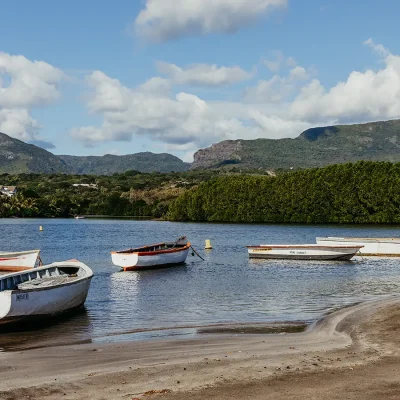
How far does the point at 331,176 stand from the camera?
528 feet

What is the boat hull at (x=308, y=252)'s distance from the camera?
193 feet

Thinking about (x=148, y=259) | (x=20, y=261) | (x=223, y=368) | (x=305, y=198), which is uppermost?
(x=305, y=198)

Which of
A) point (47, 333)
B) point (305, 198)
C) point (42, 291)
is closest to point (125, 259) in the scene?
point (42, 291)

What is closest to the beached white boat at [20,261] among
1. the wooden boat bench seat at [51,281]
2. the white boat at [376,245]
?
the wooden boat bench seat at [51,281]

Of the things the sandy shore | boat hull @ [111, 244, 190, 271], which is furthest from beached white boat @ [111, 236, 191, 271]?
the sandy shore

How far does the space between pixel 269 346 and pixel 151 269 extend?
3387cm

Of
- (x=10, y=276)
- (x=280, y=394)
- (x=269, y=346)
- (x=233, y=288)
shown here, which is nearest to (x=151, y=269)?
(x=233, y=288)

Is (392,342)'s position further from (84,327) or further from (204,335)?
(84,327)

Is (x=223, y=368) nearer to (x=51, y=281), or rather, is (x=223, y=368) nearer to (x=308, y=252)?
(x=51, y=281)

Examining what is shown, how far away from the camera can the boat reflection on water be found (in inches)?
893

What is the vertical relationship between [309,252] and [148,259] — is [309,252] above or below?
above

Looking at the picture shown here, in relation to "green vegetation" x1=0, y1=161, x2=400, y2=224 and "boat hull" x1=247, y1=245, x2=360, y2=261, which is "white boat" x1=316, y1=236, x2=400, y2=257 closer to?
"boat hull" x1=247, y1=245, x2=360, y2=261

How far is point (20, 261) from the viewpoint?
5128cm

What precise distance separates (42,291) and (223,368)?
12033 millimetres
